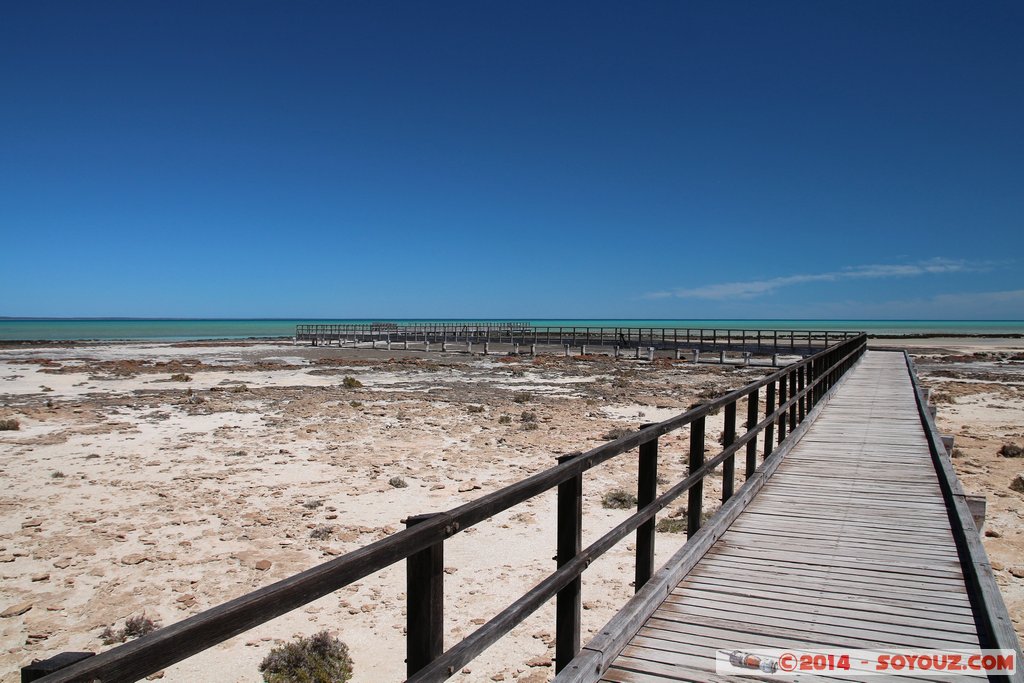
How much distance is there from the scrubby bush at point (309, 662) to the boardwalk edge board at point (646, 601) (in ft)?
8.19

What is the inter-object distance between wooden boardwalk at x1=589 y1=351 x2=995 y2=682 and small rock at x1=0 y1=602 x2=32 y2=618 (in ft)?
19.1

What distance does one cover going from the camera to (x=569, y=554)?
3.23m

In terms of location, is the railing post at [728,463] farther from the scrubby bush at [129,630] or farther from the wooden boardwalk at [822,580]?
the scrubby bush at [129,630]

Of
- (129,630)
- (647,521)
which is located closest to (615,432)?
(647,521)

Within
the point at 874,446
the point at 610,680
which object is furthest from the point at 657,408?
the point at 610,680

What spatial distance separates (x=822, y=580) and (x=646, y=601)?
159 cm

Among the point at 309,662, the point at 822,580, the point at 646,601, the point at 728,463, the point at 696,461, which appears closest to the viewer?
the point at 646,601

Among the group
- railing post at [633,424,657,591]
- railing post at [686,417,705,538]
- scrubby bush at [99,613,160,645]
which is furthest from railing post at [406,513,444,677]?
scrubby bush at [99,613,160,645]

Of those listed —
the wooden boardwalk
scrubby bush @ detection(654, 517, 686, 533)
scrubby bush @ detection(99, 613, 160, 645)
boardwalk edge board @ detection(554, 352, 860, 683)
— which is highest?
boardwalk edge board @ detection(554, 352, 860, 683)

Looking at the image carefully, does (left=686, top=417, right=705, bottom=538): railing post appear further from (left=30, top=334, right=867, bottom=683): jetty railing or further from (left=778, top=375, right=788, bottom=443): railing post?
(left=778, top=375, right=788, bottom=443): railing post

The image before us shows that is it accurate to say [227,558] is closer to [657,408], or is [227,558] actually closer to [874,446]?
[874,446]

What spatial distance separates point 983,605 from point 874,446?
6.06 meters

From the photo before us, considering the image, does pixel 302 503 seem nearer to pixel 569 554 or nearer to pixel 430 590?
pixel 569 554

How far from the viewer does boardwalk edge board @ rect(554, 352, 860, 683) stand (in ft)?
10.7
